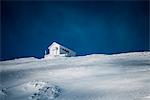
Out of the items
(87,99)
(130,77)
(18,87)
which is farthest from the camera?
(130,77)

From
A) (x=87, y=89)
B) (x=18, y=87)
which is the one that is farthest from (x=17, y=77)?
(x=87, y=89)

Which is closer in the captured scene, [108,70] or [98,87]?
[98,87]

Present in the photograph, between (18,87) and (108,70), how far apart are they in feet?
18.6

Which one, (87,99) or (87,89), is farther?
(87,89)

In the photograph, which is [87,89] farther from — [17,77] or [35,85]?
[17,77]

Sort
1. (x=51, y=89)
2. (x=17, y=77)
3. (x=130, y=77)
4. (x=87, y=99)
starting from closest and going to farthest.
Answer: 1. (x=87, y=99)
2. (x=51, y=89)
3. (x=130, y=77)
4. (x=17, y=77)

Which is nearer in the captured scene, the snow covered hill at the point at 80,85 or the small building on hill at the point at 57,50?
the snow covered hill at the point at 80,85

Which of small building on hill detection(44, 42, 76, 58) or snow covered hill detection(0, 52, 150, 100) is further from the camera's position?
small building on hill detection(44, 42, 76, 58)

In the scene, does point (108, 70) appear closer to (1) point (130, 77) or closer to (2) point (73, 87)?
(1) point (130, 77)

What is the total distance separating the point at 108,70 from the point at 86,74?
5.04ft

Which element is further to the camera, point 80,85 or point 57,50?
point 57,50

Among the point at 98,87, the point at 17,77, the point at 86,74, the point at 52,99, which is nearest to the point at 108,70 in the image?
the point at 86,74

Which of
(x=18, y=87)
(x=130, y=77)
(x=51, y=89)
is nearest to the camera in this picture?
(x=51, y=89)

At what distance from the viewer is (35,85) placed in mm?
12719
